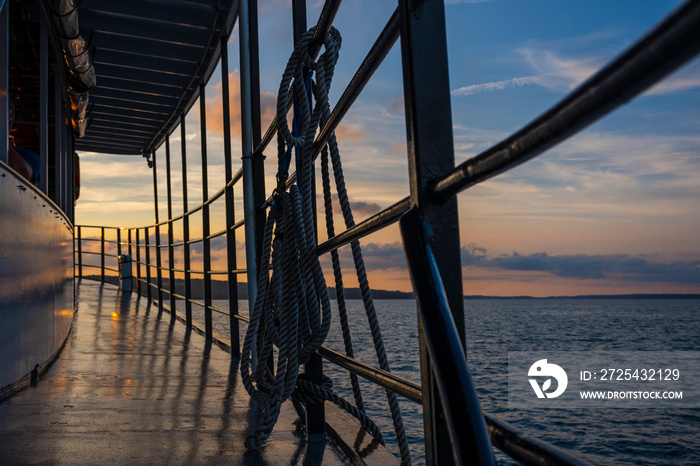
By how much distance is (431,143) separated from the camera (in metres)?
0.69

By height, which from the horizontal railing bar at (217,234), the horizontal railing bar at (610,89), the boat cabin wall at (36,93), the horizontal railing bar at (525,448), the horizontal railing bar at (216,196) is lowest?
the horizontal railing bar at (525,448)

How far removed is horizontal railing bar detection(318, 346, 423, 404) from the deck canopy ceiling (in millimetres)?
3058

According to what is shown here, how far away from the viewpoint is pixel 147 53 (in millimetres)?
4297

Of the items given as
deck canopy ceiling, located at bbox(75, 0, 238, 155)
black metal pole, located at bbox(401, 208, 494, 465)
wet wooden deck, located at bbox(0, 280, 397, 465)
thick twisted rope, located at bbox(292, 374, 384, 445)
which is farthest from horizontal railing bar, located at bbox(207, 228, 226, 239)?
black metal pole, located at bbox(401, 208, 494, 465)

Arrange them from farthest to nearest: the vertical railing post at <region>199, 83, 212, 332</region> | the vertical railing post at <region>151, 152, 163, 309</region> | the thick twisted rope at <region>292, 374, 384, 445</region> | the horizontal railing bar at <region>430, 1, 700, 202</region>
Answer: the vertical railing post at <region>151, 152, 163, 309</region>
the vertical railing post at <region>199, 83, 212, 332</region>
the thick twisted rope at <region>292, 374, 384, 445</region>
the horizontal railing bar at <region>430, 1, 700, 202</region>

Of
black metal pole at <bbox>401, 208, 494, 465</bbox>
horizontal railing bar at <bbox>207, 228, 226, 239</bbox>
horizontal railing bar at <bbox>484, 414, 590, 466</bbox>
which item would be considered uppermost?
horizontal railing bar at <bbox>207, 228, 226, 239</bbox>

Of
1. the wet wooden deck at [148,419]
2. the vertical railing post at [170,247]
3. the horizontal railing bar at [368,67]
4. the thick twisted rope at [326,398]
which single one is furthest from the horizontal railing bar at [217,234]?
the horizontal railing bar at [368,67]

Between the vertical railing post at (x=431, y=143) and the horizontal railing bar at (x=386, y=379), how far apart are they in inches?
4.4

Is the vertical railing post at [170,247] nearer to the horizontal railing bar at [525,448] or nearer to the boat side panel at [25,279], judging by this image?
the boat side panel at [25,279]

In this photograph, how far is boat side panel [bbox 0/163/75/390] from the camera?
2.01 m

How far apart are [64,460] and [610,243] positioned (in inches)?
2059

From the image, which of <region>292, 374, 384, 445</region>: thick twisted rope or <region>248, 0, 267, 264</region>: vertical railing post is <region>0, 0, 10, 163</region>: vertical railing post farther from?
<region>292, 374, 384, 445</region>: thick twisted rope

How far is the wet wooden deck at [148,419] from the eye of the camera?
1.44m

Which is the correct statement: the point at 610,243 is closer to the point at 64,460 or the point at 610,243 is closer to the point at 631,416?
the point at 631,416
